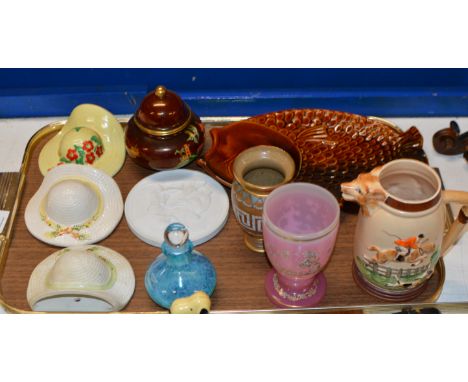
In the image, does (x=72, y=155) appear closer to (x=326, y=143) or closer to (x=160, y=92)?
(x=160, y=92)

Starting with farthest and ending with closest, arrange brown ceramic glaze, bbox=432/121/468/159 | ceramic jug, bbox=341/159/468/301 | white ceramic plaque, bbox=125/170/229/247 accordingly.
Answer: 1. brown ceramic glaze, bbox=432/121/468/159
2. white ceramic plaque, bbox=125/170/229/247
3. ceramic jug, bbox=341/159/468/301

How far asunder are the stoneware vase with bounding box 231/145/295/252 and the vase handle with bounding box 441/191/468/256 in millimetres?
237

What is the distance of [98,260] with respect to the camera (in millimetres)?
1064

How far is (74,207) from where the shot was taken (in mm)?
1133

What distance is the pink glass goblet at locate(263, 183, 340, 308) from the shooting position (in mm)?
946

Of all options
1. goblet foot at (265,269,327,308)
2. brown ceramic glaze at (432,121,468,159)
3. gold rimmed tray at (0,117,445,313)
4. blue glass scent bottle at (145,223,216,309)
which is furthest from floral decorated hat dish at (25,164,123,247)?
brown ceramic glaze at (432,121,468,159)

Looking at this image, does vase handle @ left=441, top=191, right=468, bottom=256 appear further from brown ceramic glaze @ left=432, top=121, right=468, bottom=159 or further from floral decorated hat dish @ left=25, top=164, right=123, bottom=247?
floral decorated hat dish @ left=25, top=164, right=123, bottom=247

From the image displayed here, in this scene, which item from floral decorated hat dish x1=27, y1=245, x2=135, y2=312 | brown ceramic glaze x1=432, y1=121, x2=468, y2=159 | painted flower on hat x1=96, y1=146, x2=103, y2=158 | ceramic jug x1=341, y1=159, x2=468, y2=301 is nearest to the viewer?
ceramic jug x1=341, y1=159, x2=468, y2=301

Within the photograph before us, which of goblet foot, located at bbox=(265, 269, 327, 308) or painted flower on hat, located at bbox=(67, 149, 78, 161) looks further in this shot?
painted flower on hat, located at bbox=(67, 149, 78, 161)

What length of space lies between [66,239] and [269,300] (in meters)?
0.35

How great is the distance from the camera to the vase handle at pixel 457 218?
38.2 inches

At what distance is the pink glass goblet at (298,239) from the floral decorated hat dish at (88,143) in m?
0.38

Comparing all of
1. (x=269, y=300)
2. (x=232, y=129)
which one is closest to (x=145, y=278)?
(x=269, y=300)
